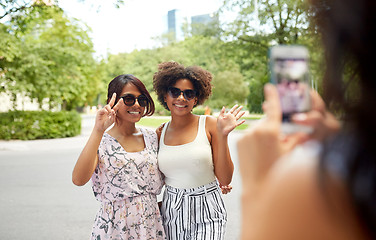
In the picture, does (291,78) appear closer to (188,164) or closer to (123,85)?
(188,164)

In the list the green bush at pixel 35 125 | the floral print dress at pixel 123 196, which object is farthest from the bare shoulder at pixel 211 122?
the green bush at pixel 35 125

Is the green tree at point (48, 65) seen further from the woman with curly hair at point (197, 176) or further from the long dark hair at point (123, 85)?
the woman with curly hair at point (197, 176)

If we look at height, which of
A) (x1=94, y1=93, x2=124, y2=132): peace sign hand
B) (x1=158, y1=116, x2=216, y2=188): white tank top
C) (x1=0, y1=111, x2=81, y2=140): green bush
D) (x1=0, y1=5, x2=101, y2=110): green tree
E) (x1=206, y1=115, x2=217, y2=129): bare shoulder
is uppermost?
(x1=0, y1=5, x2=101, y2=110): green tree

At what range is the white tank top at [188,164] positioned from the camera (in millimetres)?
2461

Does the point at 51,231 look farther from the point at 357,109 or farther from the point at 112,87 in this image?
the point at 357,109

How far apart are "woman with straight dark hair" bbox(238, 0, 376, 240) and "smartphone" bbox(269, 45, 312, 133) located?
0.02 metres

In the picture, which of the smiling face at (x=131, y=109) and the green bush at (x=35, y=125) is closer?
the smiling face at (x=131, y=109)

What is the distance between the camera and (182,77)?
2.78 meters

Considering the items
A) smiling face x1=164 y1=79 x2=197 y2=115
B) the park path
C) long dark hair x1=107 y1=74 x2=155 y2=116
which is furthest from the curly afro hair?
the park path

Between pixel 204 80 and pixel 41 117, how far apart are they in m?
14.4

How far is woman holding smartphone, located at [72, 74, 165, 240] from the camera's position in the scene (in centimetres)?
224

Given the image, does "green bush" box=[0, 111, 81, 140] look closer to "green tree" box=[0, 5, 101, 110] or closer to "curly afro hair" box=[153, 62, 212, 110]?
"green tree" box=[0, 5, 101, 110]

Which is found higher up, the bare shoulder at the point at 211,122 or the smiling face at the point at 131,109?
the smiling face at the point at 131,109

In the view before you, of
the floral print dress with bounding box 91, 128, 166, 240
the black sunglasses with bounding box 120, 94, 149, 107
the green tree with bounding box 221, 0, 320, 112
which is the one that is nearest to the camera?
the green tree with bounding box 221, 0, 320, 112
